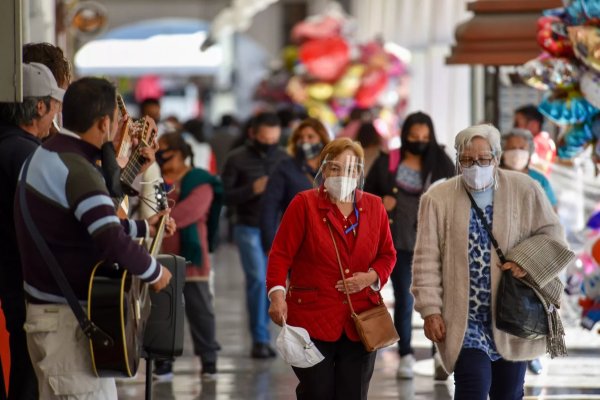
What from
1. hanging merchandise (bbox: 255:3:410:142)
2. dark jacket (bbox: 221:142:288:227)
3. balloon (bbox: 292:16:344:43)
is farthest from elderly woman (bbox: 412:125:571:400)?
balloon (bbox: 292:16:344:43)

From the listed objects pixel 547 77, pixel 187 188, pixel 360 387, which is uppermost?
pixel 547 77

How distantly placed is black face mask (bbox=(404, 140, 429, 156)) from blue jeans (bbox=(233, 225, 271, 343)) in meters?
2.15

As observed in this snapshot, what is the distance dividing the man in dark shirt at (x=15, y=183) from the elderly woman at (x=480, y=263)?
5.97 feet

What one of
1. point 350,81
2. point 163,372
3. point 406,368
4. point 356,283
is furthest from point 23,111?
point 350,81

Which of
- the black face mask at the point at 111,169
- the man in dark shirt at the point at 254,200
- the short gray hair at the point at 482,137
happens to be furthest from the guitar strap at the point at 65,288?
the man in dark shirt at the point at 254,200

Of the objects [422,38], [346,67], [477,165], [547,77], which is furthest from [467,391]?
[346,67]

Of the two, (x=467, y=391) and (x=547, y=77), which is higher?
(x=547, y=77)

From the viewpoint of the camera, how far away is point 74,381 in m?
5.68

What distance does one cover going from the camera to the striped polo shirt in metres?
5.59

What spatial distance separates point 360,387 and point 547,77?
390 centimetres

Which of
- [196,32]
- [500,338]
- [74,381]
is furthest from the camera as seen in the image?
[196,32]

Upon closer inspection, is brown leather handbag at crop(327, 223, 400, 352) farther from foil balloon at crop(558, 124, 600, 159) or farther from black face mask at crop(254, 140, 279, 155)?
black face mask at crop(254, 140, 279, 155)

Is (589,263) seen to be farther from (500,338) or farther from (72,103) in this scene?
(72,103)

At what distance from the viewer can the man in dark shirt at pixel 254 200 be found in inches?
459
